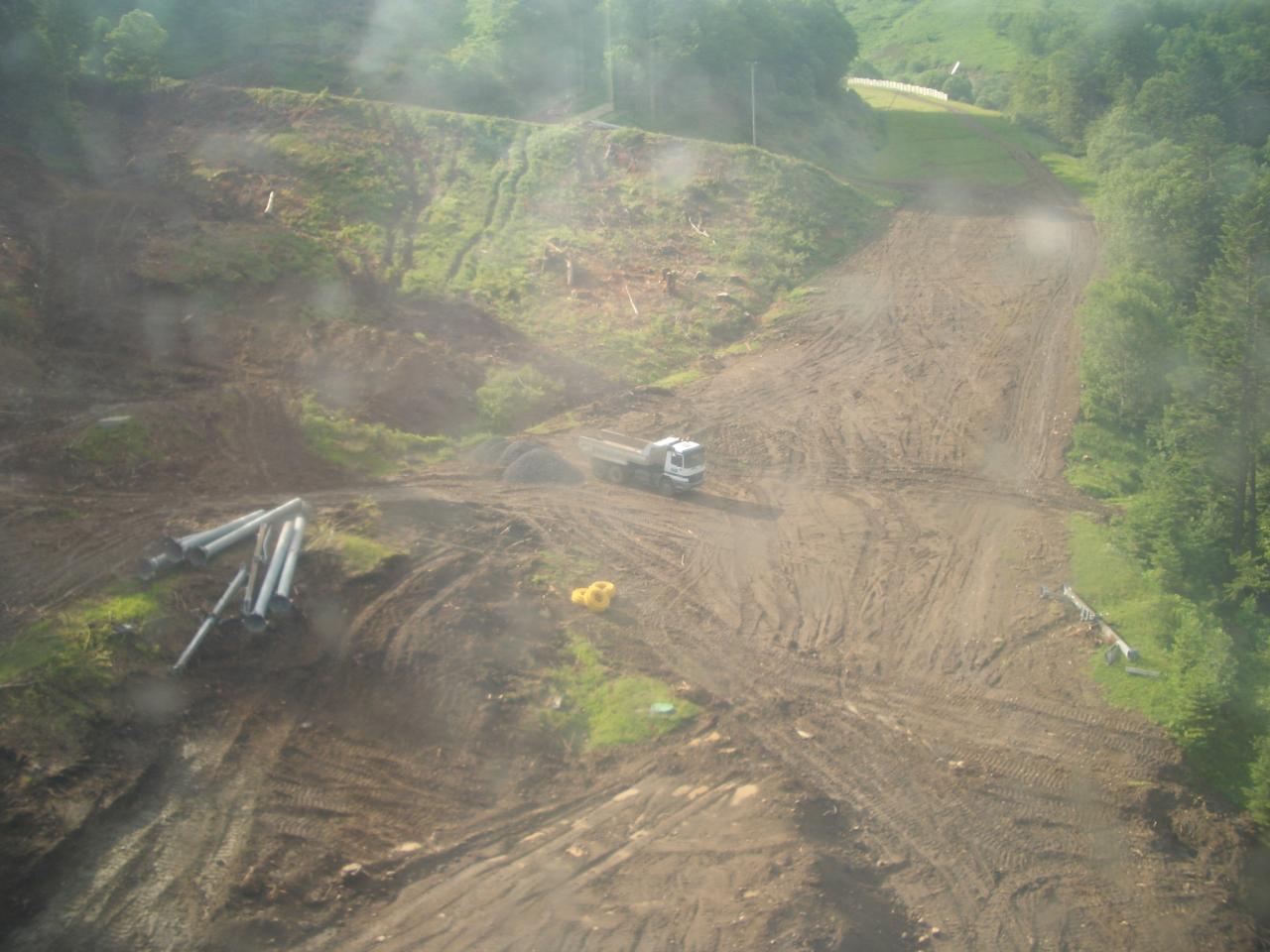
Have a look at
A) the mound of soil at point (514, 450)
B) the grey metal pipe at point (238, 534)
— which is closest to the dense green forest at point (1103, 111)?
the mound of soil at point (514, 450)

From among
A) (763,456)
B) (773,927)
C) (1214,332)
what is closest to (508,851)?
(773,927)

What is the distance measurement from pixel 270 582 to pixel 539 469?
26.9 feet

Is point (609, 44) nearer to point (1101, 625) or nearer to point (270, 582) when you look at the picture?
point (1101, 625)

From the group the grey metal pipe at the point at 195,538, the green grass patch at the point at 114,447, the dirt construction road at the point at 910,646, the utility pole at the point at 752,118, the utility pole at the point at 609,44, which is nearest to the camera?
the dirt construction road at the point at 910,646

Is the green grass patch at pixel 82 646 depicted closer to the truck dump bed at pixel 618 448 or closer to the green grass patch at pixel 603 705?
the green grass patch at pixel 603 705

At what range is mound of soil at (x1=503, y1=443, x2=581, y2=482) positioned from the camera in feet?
73.5

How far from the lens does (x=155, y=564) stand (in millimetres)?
15625

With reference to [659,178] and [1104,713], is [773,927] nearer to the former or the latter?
[1104,713]

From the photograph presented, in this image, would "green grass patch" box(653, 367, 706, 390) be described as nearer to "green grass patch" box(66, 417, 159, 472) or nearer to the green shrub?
the green shrub

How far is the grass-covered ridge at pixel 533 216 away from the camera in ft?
101

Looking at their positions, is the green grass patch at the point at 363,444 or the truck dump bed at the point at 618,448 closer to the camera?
the green grass patch at the point at 363,444

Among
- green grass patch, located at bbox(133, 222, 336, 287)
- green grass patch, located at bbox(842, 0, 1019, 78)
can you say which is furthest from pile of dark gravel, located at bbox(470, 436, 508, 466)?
green grass patch, located at bbox(842, 0, 1019, 78)

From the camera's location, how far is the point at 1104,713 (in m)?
16.5

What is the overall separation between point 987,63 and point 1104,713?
7211 centimetres
